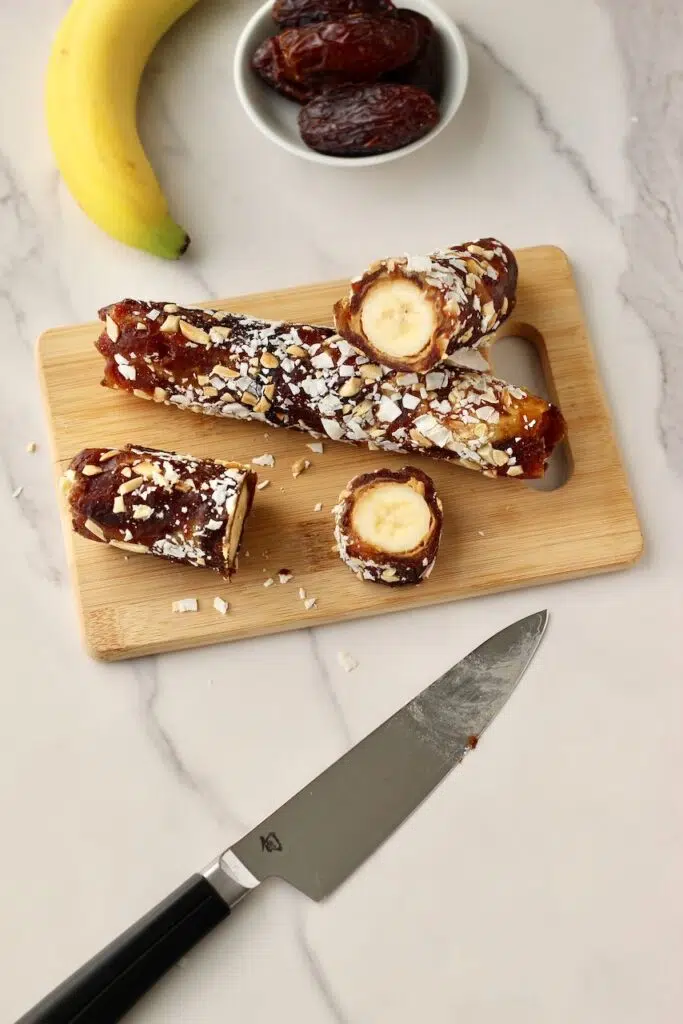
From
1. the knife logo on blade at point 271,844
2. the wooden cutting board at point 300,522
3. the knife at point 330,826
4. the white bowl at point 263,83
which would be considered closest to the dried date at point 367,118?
the white bowl at point 263,83

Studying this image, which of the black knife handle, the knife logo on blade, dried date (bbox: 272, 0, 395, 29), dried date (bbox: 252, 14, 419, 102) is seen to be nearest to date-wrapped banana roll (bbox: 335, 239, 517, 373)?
dried date (bbox: 252, 14, 419, 102)

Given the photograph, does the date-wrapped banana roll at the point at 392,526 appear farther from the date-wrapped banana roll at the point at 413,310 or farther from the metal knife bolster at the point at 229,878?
the metal knife bolster at the point at 229,878

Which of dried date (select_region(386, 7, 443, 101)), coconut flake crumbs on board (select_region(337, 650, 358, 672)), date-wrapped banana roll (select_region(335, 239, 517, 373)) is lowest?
coconut flake crumbs on board (select_region(337, 650, 358, 672))

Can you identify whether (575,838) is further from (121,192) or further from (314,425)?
(121,192)

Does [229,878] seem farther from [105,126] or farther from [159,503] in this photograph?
[105,126]

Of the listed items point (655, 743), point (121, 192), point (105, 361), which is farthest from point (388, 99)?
point (655, 743)

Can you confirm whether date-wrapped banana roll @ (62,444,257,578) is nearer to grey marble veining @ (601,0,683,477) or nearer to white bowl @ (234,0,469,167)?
white bowl @ (234,0,469,167)
